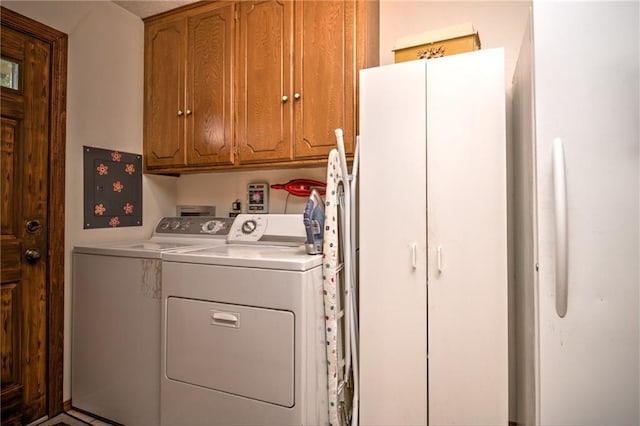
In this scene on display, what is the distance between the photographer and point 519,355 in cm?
171

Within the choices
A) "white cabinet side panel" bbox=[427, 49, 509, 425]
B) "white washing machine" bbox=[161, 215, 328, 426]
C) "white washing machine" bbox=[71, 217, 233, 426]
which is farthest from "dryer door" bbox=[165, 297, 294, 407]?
"white cabinet side panel" bbox=[427, 49, 509, 425]

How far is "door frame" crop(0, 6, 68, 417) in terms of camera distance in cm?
197

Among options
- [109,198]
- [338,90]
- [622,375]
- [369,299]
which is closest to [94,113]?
[109,198]

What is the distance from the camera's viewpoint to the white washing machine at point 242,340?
1.46 metres

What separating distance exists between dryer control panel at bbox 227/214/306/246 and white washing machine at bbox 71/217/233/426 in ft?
1.45

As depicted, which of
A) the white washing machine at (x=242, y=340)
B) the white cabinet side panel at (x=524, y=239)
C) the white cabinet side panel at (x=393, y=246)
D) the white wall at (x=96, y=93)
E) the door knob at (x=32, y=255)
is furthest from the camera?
the white wall at (x=96, y=93)

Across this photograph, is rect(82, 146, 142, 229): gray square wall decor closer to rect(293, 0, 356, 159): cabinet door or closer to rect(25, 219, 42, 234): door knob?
rect(25, 219, 42, 234): door knob

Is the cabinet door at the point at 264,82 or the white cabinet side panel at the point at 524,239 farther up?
the cabinet door at the point at 264,82

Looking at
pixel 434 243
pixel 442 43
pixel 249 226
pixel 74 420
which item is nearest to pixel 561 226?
pixel 434 243

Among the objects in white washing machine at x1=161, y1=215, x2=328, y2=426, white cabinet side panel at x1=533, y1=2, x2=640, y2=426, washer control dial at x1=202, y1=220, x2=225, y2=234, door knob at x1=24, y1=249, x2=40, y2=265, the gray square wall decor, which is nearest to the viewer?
white cabinet side panel at x1=533, y1=2, x2=640, y2=426

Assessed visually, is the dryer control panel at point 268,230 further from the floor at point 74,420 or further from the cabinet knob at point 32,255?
the floor at point 74,420

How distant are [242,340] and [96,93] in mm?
1795

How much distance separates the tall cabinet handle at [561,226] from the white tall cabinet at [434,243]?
1.14 ft

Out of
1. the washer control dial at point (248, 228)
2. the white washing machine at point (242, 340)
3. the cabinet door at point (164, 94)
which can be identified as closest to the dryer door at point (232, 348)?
the white washing machine at point (242, 340)
